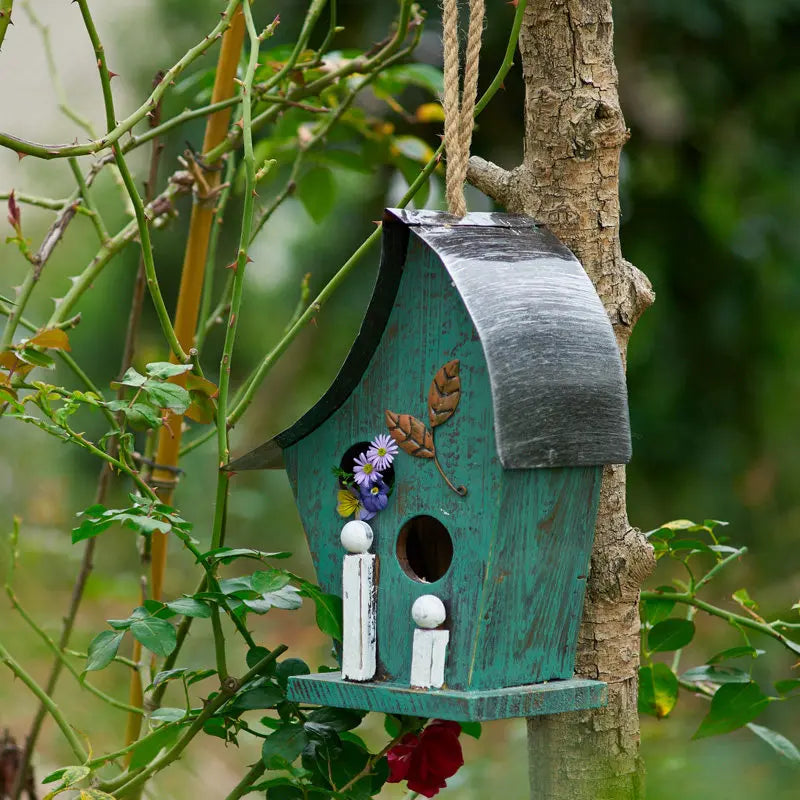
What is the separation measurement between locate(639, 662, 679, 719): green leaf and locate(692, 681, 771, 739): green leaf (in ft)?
0.22

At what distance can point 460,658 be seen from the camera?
106 centimetres

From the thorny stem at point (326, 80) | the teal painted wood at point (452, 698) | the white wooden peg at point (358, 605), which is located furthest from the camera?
the thorny stem at point (326, 80)

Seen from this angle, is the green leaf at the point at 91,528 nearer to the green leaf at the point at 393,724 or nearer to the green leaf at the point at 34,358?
the green leaf at the point at 34,358

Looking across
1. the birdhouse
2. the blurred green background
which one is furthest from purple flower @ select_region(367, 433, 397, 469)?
the blurred green background

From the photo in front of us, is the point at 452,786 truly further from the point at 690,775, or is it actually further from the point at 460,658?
the point at 690,775

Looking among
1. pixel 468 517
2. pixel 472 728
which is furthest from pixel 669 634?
pixel 468 517

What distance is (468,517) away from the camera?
1074mm

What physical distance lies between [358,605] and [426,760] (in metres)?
0.18

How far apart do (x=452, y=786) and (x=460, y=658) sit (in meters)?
1.00

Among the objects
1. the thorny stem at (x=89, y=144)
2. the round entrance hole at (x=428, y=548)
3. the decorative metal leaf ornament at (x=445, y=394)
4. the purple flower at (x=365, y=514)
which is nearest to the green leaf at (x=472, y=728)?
the round entrance hole at (x=428, y=548)

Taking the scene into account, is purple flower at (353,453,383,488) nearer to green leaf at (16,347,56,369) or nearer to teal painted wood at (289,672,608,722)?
teal painted wood at (289,672,608,722)

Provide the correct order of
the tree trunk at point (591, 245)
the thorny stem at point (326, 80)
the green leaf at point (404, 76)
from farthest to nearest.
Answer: the green leaf at point (404, 76) < the thorny stem at point (326, 80) < the tree trunk at point (591, 245)

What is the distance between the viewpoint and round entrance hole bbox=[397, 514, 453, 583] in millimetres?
1229

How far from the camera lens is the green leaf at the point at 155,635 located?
1027mm
